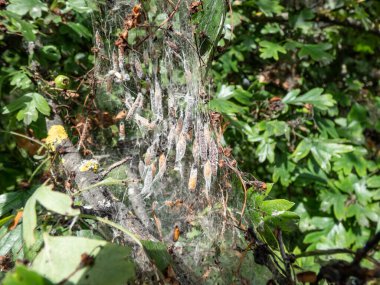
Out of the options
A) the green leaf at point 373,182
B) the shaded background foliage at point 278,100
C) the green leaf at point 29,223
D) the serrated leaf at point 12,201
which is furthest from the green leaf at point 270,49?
the green leaf at point 29,223

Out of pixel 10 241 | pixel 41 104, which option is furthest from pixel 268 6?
pixel 10 241

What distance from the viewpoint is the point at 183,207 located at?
4.44 ft

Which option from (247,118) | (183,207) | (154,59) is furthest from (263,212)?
(247,118)

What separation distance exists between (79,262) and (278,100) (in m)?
1.54

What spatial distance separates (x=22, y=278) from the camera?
25.3 inches

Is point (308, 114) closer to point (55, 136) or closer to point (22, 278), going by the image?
point (55, 136)

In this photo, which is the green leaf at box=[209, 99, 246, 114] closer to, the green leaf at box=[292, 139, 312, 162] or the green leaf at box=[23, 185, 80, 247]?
the green leaf at box=[292, 139, 312, 162]

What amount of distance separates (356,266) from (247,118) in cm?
149

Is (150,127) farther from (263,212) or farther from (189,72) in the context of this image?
(263,212)

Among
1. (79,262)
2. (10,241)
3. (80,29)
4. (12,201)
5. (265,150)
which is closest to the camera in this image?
(79,262)

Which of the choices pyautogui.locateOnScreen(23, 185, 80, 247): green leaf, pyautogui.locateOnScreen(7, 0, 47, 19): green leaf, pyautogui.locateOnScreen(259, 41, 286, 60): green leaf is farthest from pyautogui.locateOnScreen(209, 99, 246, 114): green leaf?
pyautogui.locateOnScreen(23, 185, 80, 247): green leaf

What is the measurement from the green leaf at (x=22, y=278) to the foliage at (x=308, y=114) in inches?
48.9

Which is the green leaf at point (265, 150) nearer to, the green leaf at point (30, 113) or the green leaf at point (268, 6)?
the green leaf at point (268, 6)

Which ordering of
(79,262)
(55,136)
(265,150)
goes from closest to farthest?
(79,262), (55,136), (265,150)
